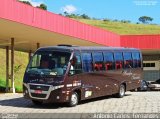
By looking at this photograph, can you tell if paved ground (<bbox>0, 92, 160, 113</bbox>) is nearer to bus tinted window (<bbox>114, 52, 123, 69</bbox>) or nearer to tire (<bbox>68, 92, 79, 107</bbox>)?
tire (<bbox>68, 92, 79, 107</bbox>)

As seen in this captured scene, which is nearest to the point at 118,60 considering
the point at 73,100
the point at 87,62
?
the point at 87,62

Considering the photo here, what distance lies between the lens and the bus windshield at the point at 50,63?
17.1m

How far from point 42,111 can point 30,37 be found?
14.5 m

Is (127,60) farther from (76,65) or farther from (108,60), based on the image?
(76,65)

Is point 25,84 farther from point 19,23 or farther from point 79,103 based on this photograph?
point 19,23

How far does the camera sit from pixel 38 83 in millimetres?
17000

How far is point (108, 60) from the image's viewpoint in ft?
67.5

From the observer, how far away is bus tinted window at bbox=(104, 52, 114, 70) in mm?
20359

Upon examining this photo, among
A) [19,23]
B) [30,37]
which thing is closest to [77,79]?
[19,23]

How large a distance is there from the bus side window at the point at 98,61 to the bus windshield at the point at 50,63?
222cm

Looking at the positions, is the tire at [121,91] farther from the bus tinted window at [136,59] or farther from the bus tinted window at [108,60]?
the bus tinted window at [136,59]

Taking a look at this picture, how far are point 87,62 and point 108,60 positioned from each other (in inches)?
88.0

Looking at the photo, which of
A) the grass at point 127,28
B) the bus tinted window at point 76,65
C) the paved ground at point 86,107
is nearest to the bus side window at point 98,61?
the bus tinted window at point 76,65

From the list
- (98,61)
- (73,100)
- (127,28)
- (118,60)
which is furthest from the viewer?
(127,28)
